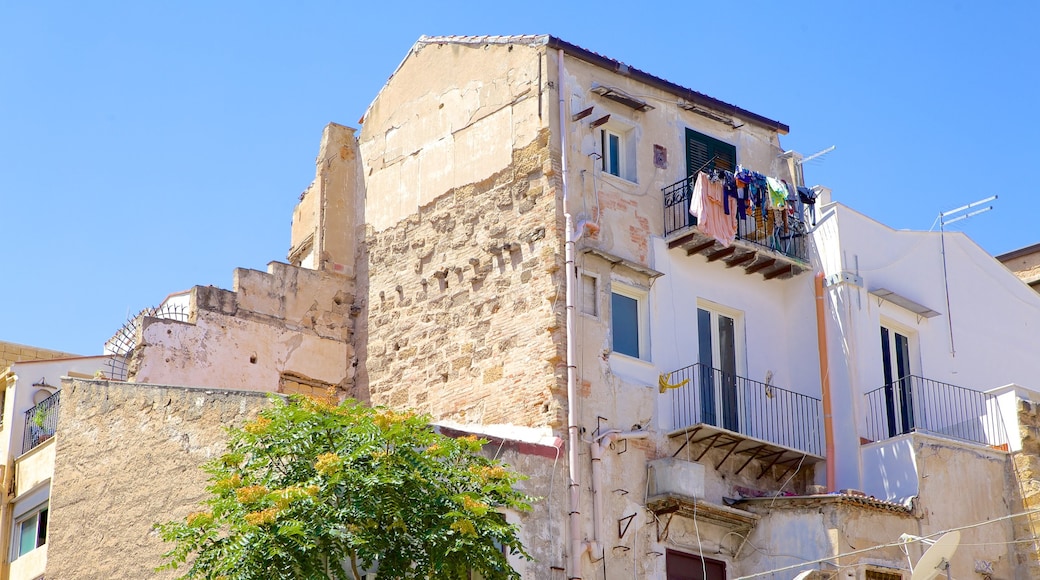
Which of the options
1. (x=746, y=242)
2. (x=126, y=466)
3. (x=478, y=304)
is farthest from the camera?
(x=746, y=242)

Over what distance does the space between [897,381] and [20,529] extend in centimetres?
1293

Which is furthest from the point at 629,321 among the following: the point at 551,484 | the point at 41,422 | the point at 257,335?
the point at 41,422

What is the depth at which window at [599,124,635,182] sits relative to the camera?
23.3 meters

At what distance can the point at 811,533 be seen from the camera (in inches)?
840

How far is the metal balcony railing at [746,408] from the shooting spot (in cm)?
2239

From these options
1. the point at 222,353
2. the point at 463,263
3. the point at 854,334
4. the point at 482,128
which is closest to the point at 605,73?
the point at 482,128

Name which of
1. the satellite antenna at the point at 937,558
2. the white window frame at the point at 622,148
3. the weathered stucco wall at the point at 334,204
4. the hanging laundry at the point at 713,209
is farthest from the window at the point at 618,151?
the satellite antenna at the point at 937,558

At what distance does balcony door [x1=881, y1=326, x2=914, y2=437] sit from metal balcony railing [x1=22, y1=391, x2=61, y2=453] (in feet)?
39.8

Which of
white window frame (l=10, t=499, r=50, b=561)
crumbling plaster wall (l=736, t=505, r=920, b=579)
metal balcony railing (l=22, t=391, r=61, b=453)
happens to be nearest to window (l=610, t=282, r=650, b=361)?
crumbling plaster wall (l=736, t=505, r=920, b=579)

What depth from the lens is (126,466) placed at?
67.3 ft

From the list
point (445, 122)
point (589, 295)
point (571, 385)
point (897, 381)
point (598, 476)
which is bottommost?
point (598, 476)

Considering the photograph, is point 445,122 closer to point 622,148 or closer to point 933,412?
point 622,148

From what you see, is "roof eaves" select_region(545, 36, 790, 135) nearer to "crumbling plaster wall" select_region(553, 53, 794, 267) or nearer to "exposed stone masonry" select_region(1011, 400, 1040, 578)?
"crumbling plaster wall" select_region(553, 53, 794, 267)

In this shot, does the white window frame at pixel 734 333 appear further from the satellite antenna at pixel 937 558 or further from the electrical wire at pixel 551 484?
the satellite antenna at pixel 937 558
